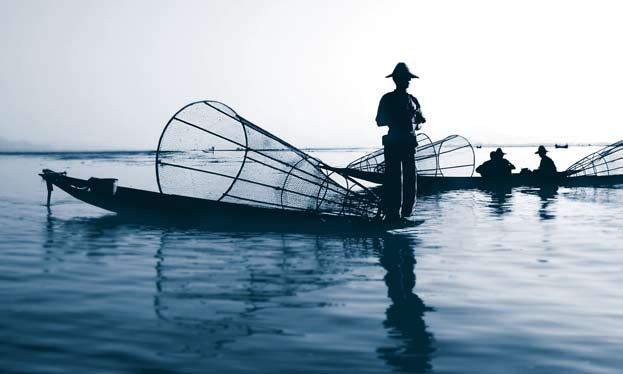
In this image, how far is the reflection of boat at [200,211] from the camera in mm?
11031

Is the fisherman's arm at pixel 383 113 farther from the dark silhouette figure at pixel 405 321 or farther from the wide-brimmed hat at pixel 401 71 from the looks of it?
the dark silhouette figure at pixel 405 321

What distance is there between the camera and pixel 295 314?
5289mm

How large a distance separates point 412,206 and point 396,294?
516cm

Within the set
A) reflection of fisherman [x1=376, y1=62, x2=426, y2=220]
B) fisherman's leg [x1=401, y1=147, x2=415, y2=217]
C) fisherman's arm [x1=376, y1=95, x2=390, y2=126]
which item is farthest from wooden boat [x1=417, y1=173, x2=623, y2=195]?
fisherman's arm [x1=376, y1=95, x2=390, y2=126]

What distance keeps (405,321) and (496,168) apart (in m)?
19.4

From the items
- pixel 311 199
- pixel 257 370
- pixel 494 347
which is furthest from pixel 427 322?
pixel 311 199

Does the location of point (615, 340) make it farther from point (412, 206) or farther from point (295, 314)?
point (412, 206)

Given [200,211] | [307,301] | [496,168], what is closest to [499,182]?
[496,168]

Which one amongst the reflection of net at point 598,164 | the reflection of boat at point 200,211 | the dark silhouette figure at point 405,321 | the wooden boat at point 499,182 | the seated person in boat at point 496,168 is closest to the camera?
the dark silhouette figure at point 405,321

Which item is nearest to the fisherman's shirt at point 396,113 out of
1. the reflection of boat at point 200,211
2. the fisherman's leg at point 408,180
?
the fisherman's leg at point 408,180

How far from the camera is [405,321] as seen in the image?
5113mm

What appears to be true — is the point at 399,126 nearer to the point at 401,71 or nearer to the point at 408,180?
the point at 401,71

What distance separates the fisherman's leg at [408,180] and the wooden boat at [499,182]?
11587mm

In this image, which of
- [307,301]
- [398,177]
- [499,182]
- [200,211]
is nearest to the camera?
[307,301]
